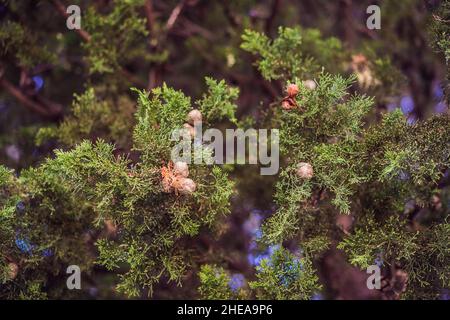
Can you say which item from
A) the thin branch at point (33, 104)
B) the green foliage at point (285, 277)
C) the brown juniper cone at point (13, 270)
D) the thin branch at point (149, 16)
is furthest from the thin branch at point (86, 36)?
the green foliage at point (285, 277)

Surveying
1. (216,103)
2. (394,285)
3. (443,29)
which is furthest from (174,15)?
(394,285)

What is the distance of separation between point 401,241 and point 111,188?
43.3 inches

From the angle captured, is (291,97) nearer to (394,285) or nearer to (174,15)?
(394,285)

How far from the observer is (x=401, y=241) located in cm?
204

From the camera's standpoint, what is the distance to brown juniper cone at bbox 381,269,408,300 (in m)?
2.34

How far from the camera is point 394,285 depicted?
2.37 m

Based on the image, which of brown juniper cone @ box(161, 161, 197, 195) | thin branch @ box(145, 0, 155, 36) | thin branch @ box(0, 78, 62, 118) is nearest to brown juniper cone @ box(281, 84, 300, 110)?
brown juniper cone @ box(161, 161, 197, 195)

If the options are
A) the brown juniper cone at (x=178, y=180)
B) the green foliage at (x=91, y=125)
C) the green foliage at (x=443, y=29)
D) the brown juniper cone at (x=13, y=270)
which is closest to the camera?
the brown juniper cone at (x=178, y=180)

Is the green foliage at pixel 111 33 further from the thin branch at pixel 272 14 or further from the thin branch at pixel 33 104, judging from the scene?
the thin branch at pixel 272 14

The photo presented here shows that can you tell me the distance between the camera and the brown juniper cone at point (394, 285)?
234 cm

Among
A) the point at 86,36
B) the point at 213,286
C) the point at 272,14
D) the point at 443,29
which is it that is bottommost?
the point at 213,286

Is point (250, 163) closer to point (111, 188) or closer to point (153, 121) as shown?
point (153, 121)

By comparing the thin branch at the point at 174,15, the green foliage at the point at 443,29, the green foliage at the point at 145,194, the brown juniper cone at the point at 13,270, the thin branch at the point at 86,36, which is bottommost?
the brown juniper cone at the point at 13,270

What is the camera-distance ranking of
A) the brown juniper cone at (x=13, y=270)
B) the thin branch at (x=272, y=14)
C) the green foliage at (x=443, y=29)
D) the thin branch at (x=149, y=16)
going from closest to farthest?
the green foliage at (x=443, y=29)
the brown juniper cone at (x=13, y=270)
the thin branch at (x=149, y=16)
the thin branch at (x=272, y=14)
